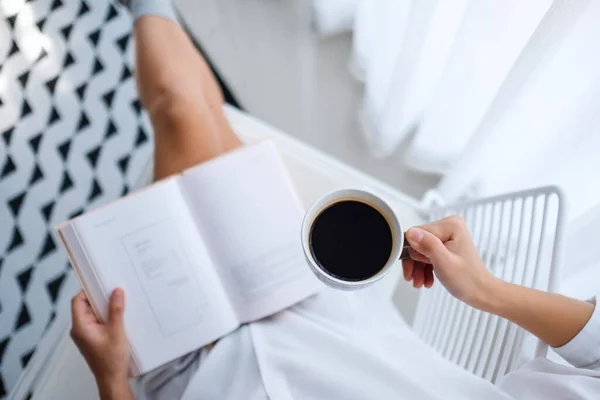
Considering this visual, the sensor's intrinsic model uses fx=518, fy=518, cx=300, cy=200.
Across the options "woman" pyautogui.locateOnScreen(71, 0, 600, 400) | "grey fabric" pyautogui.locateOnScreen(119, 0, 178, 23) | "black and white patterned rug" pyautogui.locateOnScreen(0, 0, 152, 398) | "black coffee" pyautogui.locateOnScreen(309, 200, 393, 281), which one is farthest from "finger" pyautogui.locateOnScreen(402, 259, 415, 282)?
"black and white patterned rug" pyautogui.locateOnScreen(0, 0, 152, 398)

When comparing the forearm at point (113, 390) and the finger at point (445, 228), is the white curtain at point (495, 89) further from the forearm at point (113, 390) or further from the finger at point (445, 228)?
the forearm at point (113, 390)

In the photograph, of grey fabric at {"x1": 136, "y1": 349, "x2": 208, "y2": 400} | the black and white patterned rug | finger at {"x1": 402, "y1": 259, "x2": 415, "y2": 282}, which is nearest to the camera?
finger at {"x1": 402, "y1": 259, "x2": 415, "y2": 282}

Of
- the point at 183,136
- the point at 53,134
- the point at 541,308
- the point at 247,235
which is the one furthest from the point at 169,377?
the point at 53,134

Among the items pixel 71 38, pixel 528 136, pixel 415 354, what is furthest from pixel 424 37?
pixel 71 38

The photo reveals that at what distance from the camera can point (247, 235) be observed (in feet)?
2.27

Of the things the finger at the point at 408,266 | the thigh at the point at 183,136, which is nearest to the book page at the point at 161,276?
the thigh at the point at 183,136

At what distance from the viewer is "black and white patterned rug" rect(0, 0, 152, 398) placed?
1075mm

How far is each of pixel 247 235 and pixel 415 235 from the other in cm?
27

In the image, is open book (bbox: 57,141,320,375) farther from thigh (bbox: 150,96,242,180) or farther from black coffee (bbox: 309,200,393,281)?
black coffee (bbox: 309,200,393,281)

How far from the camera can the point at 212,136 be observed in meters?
0.80

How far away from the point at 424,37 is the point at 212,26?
0.61 meters

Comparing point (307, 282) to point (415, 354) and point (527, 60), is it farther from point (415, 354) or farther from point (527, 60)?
point (527, 60)

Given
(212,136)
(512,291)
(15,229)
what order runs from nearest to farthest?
(512,291)
(212,136)
(15,229)

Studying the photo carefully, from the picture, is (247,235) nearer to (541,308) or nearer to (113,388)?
(113,388)
